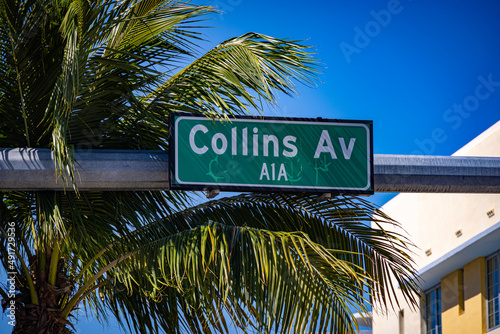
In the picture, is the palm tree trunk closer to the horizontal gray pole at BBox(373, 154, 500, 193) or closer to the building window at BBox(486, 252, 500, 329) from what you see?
the horizontal gray pole at BBox(373, 154, 500, 193)

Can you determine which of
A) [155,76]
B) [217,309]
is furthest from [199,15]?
[217,309]

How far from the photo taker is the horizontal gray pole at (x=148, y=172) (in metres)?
5.94

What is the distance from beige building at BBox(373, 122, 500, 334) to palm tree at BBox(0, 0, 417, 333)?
42.5 feet

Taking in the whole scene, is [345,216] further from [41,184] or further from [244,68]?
[41,184]

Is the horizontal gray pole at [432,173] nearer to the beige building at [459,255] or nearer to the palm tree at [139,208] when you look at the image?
the palm tree at [139,208]

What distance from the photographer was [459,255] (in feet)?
72.8

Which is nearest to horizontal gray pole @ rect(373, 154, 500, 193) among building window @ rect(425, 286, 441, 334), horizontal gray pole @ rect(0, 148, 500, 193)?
horizontal gray pole @ rect(0, 148, 500, 193)

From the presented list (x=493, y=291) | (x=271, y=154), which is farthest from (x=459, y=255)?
(x=271, y=154)

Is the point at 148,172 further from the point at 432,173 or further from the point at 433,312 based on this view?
the point at 433,312

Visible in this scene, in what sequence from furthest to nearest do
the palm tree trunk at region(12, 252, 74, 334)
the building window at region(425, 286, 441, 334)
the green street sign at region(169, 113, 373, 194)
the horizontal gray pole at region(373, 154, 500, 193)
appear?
the building window at region(425, 286, 441, 334)
the palm tree trunk at region(12, 252, 74, 334)
the horizontal gray pole at region(373, 154, 500, 193)
the green street sign at region(169, 113, 373, 194)

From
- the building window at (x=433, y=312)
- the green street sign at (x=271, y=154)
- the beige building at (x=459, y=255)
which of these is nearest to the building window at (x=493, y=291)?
the beige building at (x=459, y=255)

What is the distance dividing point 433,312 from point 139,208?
67.6 ft

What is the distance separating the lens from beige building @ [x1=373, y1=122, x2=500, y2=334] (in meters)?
20.6

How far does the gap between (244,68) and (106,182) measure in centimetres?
154
